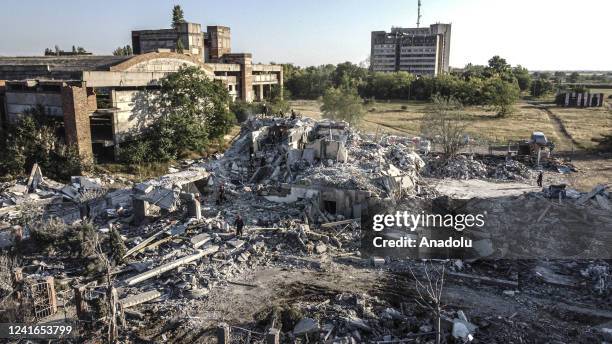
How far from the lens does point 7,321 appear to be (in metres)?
10.0

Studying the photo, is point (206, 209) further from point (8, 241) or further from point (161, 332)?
point (161, 332)

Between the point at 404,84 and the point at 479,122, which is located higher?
the point at 404,84

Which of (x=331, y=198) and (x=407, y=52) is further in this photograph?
(x=407, y=52)

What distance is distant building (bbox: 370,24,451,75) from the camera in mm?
116125

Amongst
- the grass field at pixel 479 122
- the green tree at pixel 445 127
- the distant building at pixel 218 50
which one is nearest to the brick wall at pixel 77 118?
the green tree at pixel 445 127

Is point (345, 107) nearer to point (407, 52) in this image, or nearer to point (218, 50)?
point (218, 50)

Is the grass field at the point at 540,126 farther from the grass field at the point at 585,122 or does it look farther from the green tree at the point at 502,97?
the green tree at the point at 502,97

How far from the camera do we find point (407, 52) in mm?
119750

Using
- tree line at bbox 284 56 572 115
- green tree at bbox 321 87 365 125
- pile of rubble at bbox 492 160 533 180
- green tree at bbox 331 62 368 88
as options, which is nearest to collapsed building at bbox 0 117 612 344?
pile of rubble at bbox 492 160 533 180

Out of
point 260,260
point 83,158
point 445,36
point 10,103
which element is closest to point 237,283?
point 260,260

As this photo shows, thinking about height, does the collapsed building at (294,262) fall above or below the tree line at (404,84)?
below

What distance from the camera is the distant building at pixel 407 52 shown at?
11612 cm

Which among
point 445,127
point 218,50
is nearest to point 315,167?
point 445,127

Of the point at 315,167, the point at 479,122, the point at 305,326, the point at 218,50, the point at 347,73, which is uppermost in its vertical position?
the point at 218,50
